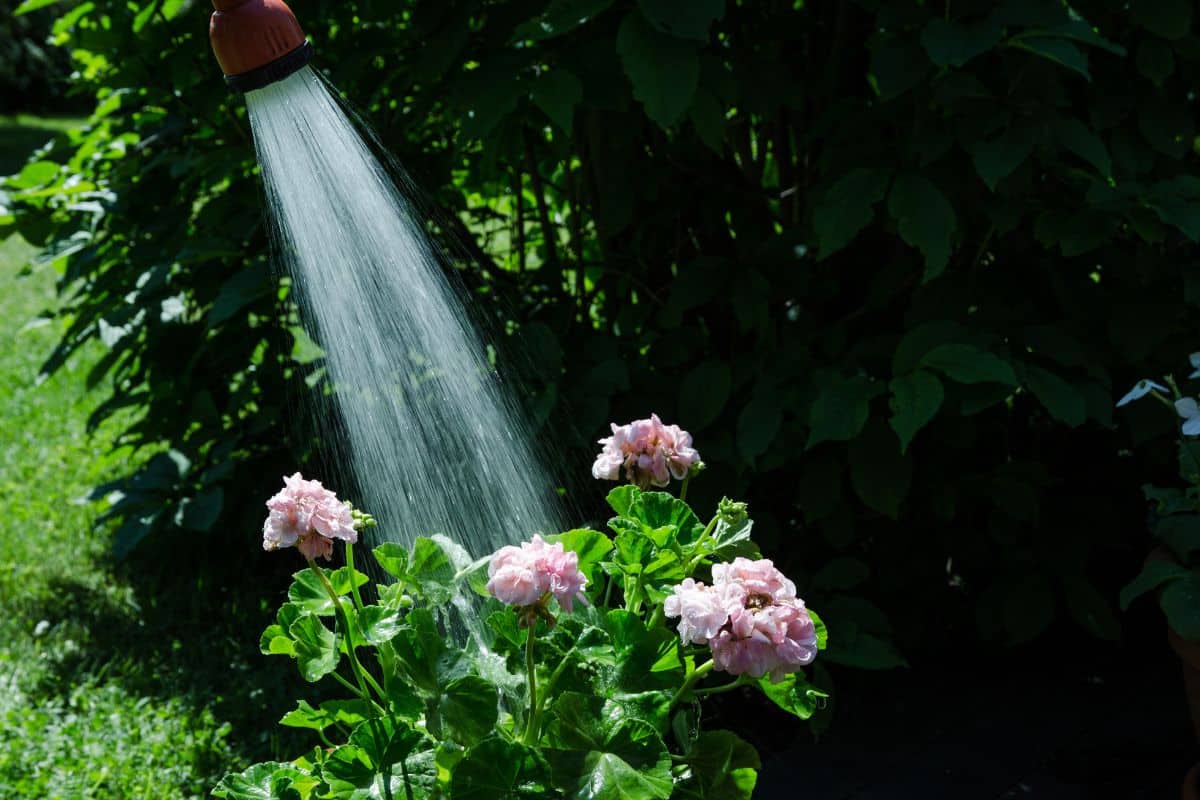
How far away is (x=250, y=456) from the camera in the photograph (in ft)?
10.8

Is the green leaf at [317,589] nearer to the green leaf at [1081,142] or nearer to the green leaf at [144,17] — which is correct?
the green leaf at [1081,142]

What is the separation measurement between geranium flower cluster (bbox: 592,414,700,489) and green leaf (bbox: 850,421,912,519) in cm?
73

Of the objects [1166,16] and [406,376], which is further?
[406,376]

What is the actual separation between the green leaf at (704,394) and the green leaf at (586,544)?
0.90 meters

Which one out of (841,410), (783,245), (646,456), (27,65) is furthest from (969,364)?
(27,65)

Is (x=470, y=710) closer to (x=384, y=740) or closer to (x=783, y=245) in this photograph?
(x=384, y=740)

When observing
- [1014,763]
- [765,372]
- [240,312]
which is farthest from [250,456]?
[1014,763]

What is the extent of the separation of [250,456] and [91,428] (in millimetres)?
467

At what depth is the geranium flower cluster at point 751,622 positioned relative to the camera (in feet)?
4.14

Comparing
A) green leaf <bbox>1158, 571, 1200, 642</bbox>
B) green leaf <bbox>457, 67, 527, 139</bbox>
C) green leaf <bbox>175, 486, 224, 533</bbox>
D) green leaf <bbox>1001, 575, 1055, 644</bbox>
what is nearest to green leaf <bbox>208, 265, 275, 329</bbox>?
green leaf <bbox>175, 486, 224, 533</bbox>

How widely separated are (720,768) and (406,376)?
57.9 inches

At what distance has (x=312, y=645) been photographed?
142cm

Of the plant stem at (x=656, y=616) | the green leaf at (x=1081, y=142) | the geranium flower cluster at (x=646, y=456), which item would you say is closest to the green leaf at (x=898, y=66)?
the green leaf at (x=1081, y=142)

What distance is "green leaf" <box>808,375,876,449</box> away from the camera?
2109 mm
